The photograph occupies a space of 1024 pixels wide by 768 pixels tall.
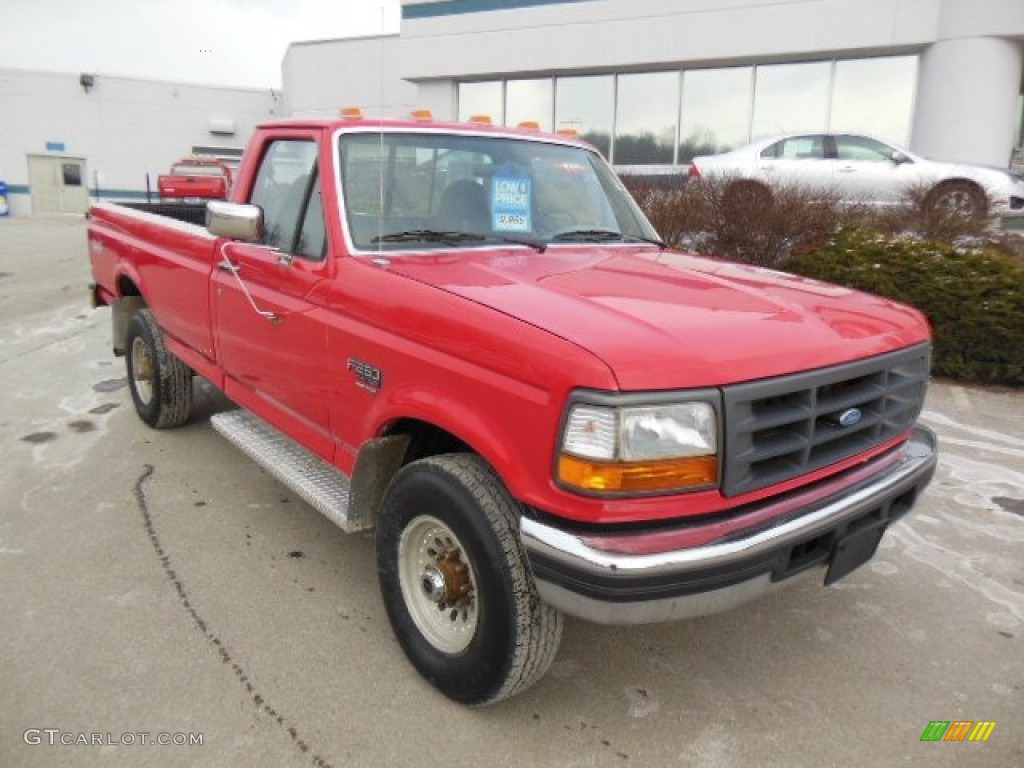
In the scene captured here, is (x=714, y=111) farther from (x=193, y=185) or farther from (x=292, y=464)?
(x=292, y=464)

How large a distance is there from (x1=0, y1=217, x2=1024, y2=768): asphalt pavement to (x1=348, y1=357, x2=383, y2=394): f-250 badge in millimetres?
1011

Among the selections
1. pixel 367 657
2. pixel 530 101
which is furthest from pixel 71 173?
pixel 367 657

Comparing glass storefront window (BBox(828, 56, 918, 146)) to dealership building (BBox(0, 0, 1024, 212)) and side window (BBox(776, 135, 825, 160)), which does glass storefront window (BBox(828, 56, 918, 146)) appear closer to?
dealership building (BBox(0, 0, 1024, 212))

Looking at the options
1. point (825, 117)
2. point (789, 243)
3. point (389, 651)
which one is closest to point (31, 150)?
point (825, 117)

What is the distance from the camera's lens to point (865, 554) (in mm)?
2633

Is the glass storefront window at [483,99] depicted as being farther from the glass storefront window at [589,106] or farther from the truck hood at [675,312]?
the truck hood at [675,312]

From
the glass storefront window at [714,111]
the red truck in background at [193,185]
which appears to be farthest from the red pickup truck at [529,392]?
the red truck in background at [193,185]

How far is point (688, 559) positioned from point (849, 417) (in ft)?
2.73

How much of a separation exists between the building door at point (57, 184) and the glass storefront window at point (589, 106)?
73.1 ft

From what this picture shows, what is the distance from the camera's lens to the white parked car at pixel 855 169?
10.5m

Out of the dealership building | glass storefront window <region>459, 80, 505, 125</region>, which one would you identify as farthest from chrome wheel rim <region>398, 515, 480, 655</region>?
glass storefront window <region>459, 80, 505, 125</region>

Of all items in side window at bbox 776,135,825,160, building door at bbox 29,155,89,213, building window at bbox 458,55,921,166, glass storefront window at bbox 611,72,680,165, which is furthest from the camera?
building door at bbox 29,155,89,213

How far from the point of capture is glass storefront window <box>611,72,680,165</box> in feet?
56.1

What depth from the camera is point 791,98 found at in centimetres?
1586
